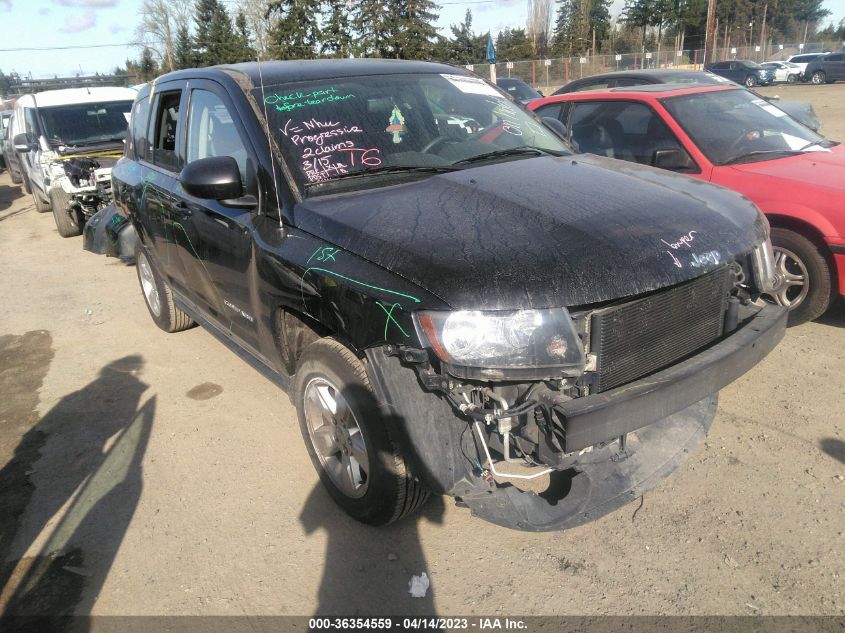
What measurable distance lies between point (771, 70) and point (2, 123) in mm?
34375

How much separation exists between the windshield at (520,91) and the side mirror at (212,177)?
48.5ft

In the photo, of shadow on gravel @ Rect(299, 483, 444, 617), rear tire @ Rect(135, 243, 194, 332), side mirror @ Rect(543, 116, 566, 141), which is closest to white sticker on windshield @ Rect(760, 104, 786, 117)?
side mirror @ Rect(543, 116, 566, 141)

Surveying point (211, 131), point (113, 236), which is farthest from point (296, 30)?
point (211, 131)

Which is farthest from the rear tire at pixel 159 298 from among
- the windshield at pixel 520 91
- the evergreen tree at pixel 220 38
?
the evergreen tree at pixel 220 38

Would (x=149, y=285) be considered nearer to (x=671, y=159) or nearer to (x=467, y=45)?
(x=671, y=159)

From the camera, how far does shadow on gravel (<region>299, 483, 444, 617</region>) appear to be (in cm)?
252

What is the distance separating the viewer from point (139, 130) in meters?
4.90

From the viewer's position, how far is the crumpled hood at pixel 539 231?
2.18 m

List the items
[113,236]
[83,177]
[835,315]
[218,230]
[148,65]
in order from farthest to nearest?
[148,65] < [83,177] < [113,236] < [835,315] < [218,230]

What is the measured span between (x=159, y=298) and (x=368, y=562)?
11.2 feet

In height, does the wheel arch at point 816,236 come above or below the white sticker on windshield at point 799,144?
below

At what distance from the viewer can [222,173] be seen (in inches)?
114

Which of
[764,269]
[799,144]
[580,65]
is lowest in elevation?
[764,269]

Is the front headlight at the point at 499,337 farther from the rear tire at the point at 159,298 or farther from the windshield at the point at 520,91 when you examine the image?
the windshield at the point at 520,91
